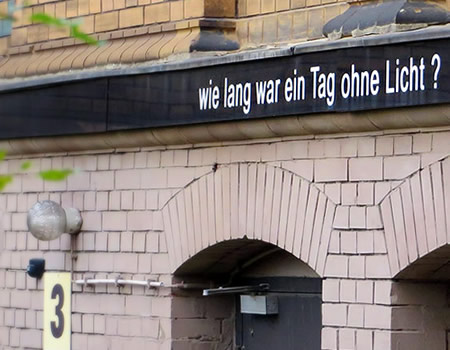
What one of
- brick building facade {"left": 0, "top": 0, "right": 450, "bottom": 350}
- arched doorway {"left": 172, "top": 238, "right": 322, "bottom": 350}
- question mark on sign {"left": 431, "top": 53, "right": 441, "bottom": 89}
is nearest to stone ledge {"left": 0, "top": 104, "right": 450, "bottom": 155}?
brick building facade {"left": 0, "top": 0, "right": 450, "bottom": 350}

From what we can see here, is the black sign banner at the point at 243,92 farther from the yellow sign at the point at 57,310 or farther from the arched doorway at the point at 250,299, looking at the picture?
the yellow sign at the point at 57,310

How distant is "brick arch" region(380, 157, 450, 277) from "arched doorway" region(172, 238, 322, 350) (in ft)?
3.72

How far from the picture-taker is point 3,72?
8.73m

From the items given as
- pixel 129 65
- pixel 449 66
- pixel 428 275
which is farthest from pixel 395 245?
pixel 129 65

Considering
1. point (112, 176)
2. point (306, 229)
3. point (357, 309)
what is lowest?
point (357, 309)

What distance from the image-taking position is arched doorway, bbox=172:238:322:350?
23.1 ft

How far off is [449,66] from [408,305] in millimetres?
1287

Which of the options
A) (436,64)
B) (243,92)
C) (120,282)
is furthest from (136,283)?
(436,64)

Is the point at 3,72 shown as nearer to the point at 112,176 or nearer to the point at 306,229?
the point at 112,176

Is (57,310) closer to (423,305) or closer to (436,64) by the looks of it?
(423,305)

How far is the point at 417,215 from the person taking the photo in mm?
5691

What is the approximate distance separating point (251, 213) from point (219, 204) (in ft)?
0.93

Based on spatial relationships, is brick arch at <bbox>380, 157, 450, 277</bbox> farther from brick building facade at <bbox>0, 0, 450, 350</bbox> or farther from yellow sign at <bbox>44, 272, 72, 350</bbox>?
yellow sign at <bbox>44, 272, 72, 350</bbox>

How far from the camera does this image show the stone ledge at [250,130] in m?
5.68
